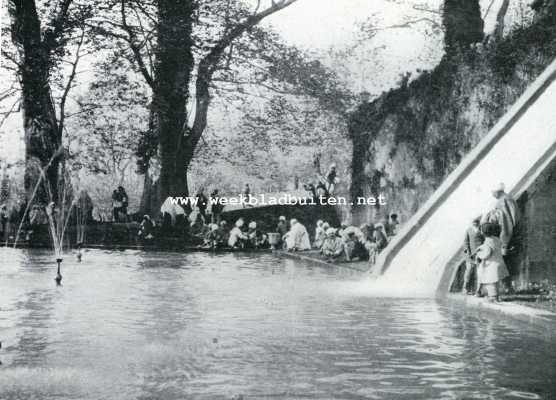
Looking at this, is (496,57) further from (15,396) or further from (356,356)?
(15,396)

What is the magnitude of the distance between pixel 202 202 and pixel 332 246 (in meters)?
3.42

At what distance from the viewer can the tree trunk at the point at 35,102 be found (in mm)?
15156

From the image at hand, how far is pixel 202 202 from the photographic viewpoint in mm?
16031

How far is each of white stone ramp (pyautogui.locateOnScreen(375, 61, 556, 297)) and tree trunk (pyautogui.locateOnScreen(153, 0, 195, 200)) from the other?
22.0 ft

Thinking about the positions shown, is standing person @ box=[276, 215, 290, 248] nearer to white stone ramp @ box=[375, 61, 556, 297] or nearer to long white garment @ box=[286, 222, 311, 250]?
long white garment @ box=[286, 222, 311, 250]

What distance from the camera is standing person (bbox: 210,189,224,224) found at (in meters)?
15.7


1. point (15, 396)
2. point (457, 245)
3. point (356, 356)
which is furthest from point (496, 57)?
point (15, 396)

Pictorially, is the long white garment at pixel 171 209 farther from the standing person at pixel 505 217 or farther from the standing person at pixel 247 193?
the standing person at pixel 505 217

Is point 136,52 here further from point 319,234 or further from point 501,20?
point 501,20

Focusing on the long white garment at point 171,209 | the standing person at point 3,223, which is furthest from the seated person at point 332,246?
the standing person at point 3,223

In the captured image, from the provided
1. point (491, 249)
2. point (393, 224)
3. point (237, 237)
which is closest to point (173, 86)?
point (237, 237)

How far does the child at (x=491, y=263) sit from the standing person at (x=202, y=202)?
8.96 m

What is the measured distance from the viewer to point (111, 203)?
16812mm

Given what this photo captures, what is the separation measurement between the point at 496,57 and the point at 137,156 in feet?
22.7
